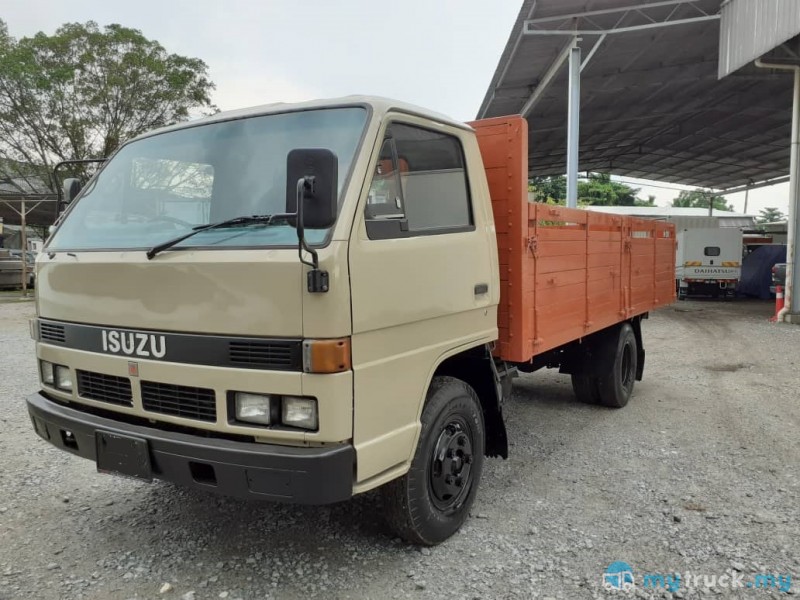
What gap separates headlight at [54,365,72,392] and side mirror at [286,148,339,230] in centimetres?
165

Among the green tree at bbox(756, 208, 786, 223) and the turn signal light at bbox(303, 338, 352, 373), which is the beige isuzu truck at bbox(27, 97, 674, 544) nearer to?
the turn signal light at bbox(303, 338, 352, 373)

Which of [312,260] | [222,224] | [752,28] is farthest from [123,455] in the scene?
[752,28]

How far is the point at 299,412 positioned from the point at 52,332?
1.59 meters

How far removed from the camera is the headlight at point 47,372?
3.29 meters

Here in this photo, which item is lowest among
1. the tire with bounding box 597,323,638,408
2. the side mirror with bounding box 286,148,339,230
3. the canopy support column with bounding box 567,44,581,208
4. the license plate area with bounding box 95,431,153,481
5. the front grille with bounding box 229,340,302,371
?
the tire with bounding box 597,323,638,408

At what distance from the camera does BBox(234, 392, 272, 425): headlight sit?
259cm

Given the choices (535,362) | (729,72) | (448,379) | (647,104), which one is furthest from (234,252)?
(647,104)

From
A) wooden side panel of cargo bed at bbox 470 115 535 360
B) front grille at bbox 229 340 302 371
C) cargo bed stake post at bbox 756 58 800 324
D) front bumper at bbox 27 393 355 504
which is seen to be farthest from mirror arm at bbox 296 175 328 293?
→ cargo bed stake post at bbox 756 58 800 324

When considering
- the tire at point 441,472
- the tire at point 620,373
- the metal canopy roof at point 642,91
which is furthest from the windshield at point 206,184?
the metal canopy roof at point 642,91

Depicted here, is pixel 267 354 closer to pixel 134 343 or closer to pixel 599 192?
pixel 134 343

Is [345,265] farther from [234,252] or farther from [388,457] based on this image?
[388,457]

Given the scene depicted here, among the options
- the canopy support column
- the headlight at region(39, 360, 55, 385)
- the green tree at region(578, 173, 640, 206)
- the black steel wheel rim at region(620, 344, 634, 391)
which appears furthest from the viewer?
the green tree at region(578, 173, 640, 206)

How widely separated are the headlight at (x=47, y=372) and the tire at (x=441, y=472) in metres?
1.86

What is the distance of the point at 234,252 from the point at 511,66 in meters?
14.2
